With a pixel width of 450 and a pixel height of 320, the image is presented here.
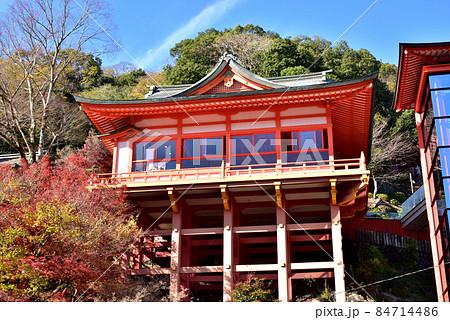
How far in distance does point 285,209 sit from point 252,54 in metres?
31.0

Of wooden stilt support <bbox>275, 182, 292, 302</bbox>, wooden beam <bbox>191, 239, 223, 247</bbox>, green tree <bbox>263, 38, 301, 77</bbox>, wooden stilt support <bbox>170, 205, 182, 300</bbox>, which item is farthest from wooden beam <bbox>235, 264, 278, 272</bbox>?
green tree <bbox>263, 38, 301, 77</bbox>

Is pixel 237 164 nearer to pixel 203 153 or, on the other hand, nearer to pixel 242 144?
pixel 242 144

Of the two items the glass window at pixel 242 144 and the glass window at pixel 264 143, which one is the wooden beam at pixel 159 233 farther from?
the glass window at pixel 264 143

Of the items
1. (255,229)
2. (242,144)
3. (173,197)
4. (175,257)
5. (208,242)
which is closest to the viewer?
(175,257)

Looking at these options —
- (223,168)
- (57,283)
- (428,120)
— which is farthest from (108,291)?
(428,120)

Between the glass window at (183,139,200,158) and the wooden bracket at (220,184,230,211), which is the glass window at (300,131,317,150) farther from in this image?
the glass window at (183,139,200,158)

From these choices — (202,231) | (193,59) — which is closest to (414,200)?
(202,231)

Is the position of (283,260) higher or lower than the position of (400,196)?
lower

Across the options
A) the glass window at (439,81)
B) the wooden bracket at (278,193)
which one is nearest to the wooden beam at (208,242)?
the wooden bracket at (278,193)

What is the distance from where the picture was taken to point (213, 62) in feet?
162

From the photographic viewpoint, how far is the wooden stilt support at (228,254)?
18.1 metres

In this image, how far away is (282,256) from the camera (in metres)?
18.2

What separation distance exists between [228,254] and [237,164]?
159 inches

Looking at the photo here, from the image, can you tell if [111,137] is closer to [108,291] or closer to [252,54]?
[108,291]
